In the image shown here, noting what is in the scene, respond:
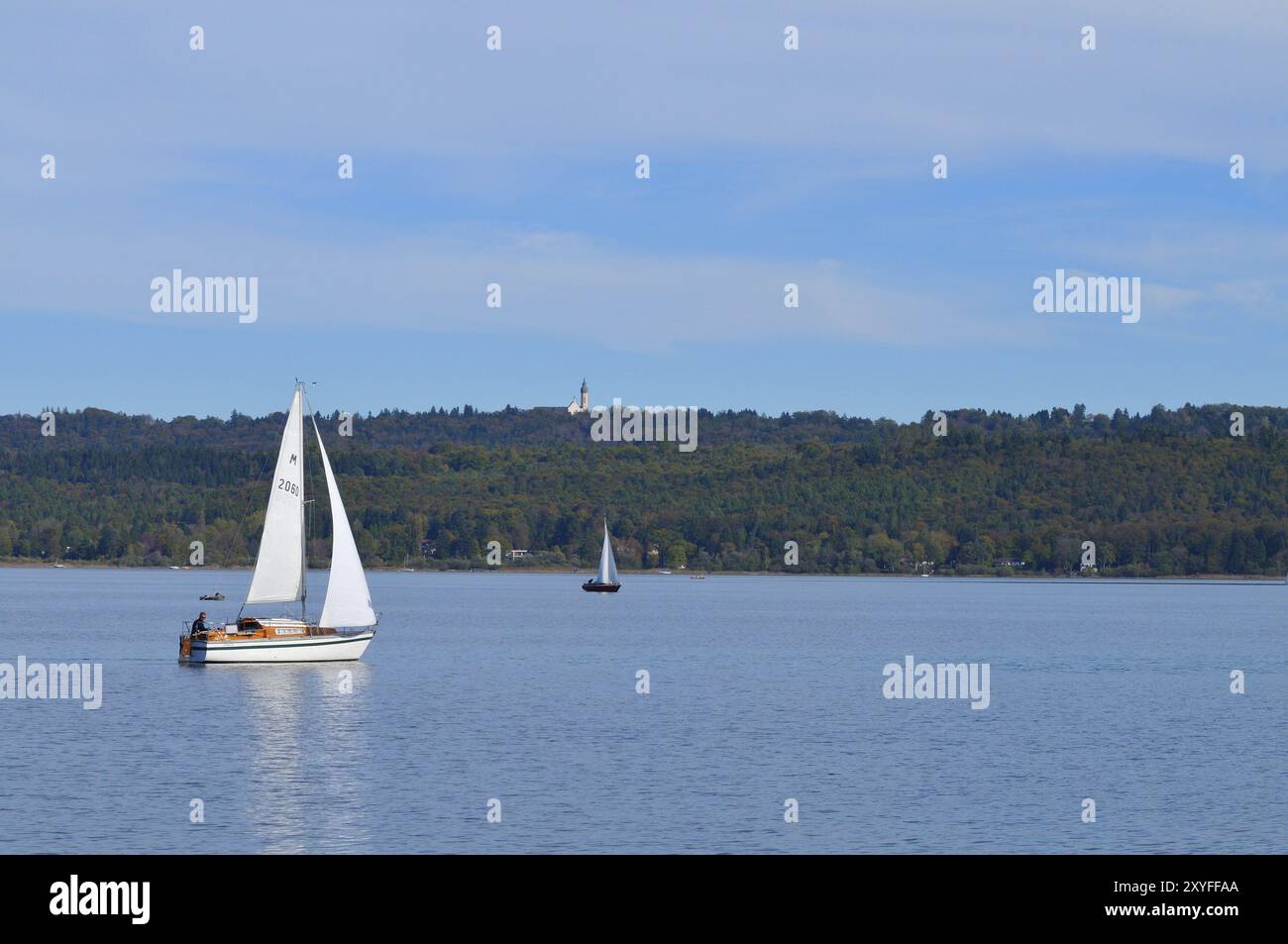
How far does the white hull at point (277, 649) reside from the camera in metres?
78.3

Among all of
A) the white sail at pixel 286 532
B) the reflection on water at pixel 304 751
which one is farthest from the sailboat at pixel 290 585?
the reflection on water at pixel 304 751

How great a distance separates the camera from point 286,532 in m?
76.9

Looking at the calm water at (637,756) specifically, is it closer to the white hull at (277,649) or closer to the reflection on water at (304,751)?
the reflection on water at (304,751)

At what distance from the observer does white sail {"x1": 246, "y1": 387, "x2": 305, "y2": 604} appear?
76625 millimetres

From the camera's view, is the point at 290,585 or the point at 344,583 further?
the point at 344,583

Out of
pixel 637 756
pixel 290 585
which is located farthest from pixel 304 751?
pixel 290 585

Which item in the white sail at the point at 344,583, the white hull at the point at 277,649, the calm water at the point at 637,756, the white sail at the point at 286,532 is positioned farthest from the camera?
the white hull at the point at 277,649

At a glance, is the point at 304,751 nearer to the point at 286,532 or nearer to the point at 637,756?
the point at 637,756

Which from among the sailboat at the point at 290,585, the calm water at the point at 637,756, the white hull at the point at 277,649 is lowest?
the calm water at the point at 637,756

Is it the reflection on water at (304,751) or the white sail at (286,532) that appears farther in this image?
the white sail at (286,532)

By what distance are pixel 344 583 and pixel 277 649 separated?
4391 mm

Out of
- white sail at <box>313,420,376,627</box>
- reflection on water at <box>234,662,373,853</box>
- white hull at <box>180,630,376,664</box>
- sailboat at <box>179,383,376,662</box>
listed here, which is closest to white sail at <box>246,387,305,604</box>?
sailboat at <box>179,383,376,662</box>
